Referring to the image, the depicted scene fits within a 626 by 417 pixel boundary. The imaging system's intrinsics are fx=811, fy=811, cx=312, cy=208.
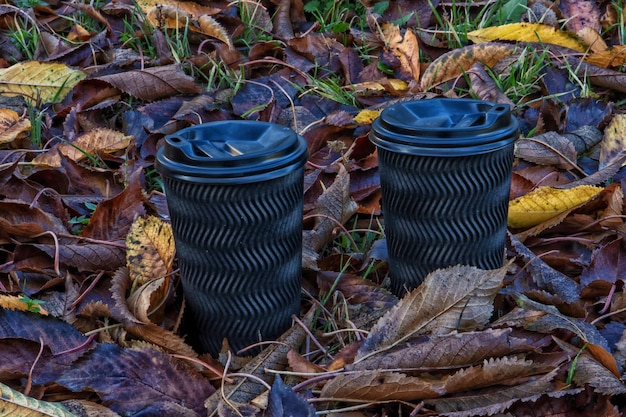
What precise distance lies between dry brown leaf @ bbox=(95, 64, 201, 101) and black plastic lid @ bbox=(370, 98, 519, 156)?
1311mm

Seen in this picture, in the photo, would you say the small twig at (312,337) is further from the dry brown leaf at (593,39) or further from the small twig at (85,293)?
the dry brown leaf at (593,39)

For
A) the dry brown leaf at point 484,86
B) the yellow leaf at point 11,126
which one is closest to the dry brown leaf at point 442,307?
the dry brown leaf at point 484,86

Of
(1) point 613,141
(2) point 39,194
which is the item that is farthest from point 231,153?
(1) point 613,141

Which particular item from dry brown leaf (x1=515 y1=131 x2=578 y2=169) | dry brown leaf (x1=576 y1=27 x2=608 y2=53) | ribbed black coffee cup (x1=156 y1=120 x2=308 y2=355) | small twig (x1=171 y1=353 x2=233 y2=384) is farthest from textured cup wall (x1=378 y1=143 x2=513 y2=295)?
dry brown leaf (x1=576 y1=27 x2=608 y2=53)

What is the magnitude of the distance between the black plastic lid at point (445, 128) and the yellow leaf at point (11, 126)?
1374 millimetres

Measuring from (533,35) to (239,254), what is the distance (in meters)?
1.86

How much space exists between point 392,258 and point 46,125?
1.48 metres

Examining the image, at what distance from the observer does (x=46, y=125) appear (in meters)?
2.83

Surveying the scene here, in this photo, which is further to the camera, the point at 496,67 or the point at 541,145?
the point at 496,67

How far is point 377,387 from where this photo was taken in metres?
1.57

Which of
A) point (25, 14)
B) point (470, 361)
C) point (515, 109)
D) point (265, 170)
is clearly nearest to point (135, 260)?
point (265, 170)

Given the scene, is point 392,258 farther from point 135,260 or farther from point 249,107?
point 249,107

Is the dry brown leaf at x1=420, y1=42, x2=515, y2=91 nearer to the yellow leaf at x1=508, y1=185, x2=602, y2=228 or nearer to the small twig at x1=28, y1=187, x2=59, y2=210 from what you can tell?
the yellow leaf at x1=508, y1=185, x2=602, y2=228

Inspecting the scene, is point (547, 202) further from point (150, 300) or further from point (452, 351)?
point (150, 300)
